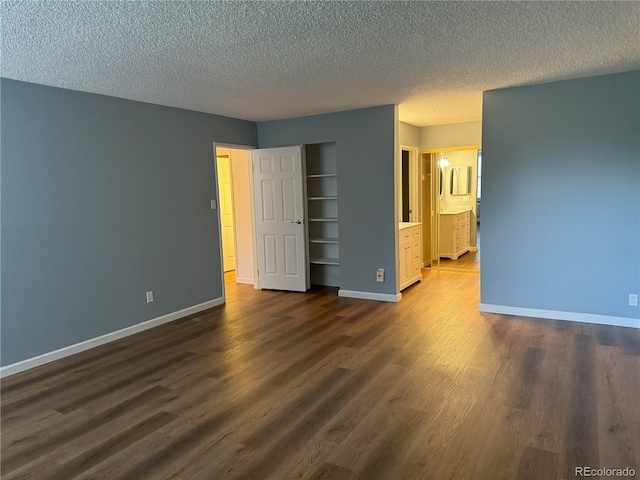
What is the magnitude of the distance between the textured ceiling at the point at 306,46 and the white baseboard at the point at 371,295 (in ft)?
8.09

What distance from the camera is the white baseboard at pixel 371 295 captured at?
5371mm

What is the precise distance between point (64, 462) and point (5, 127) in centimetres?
267

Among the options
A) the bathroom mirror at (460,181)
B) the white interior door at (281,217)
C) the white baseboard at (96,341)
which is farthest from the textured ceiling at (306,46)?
the bathroom mirror at (460,181)

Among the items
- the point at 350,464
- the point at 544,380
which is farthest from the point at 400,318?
the point at 350,464

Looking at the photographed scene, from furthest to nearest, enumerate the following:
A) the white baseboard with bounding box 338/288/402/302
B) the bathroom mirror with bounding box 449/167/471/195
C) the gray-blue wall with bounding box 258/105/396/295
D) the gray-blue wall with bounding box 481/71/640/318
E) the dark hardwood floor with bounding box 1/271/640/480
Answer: the bathroom mirror with bounding box 449/167/471/195
the white baseboard with bounding box 338/288/402/302
the gray-blue wall with bounding box 258/105/396/295
the gray-blue wall with bounding box 481/71/640/318
the dark hardwood floor with bounding box 1/271/640/480

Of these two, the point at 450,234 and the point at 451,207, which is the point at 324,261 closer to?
the point at 450,234

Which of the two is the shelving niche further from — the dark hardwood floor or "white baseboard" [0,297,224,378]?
the dark hardwood floor

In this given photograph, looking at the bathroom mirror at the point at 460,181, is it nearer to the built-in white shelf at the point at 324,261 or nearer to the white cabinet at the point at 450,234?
the white cabinet at the point at 450,234

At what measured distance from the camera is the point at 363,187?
5410mm

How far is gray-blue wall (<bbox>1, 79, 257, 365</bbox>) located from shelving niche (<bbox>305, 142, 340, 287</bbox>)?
1.54 m

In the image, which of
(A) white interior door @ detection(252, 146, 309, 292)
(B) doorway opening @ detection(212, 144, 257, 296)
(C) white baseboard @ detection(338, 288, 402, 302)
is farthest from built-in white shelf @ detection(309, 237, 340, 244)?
(B) doorway opening @ detection(212, 144, 257, 296)

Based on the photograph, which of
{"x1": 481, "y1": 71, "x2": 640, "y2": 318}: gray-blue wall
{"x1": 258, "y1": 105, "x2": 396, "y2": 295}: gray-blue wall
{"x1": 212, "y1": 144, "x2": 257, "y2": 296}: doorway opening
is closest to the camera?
{"x1": 481, "y1": 71, "x2": 640, "y2": 318}: gray-blue wall

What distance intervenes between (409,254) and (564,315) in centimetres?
218

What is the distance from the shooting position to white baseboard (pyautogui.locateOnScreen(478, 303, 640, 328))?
164 inches
